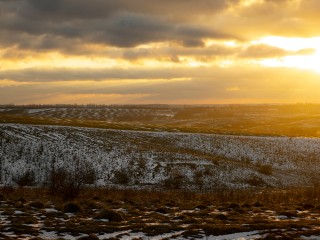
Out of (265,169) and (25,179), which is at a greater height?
(25,179)

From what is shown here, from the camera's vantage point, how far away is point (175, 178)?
40.1 metres

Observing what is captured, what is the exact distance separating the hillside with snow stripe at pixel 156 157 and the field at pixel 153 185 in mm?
119

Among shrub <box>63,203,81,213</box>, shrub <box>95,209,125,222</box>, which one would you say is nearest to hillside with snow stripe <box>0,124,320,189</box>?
shrub <box>63,203,81,213</box>

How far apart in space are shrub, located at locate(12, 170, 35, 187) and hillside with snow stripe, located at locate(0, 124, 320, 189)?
0.45m

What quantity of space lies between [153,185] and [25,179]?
12.2 m

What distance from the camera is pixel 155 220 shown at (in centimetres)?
1616

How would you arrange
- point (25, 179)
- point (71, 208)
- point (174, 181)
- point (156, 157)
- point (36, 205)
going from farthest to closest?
point (156, 157)
point (174, 181)
point (25, 179)
point (36, 205)
point (71, 208)

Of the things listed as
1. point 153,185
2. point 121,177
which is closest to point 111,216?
point 153,185

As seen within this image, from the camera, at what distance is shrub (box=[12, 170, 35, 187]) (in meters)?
36.4

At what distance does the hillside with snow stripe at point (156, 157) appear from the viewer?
40.2 metres

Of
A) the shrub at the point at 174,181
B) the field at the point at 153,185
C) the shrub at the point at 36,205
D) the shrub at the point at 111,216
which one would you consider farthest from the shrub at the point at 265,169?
the shrub at the point at 111,216

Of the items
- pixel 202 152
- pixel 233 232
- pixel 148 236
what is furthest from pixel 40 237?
pixel 202 152

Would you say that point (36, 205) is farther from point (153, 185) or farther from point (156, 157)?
point (156, 157)

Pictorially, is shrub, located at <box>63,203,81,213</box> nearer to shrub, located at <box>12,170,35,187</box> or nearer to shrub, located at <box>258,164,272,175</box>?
shrub, located at <box>12,170,35,187</box>
